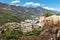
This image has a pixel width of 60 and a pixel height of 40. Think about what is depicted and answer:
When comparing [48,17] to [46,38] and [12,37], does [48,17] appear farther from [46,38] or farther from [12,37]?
[12,37]

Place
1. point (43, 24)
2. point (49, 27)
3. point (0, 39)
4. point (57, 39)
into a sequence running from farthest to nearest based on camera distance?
1. point (0, 39)
2. point (43, 24)
3. point (49, 27)
4. point (57, 39)

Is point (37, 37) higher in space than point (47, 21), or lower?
lower

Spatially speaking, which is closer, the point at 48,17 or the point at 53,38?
the point at 53,38

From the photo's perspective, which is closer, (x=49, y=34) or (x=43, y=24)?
(x=49, y=34)

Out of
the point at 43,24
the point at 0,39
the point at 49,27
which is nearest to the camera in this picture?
the point at 49,27

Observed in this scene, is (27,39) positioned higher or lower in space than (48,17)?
lower

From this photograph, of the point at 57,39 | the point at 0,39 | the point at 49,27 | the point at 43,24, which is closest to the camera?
the point at 57,39

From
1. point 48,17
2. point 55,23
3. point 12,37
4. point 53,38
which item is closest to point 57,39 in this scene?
point 53,38

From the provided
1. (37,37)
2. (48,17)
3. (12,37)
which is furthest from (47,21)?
(12,37)

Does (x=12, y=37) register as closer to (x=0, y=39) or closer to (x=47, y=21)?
(x=0, y=39)
